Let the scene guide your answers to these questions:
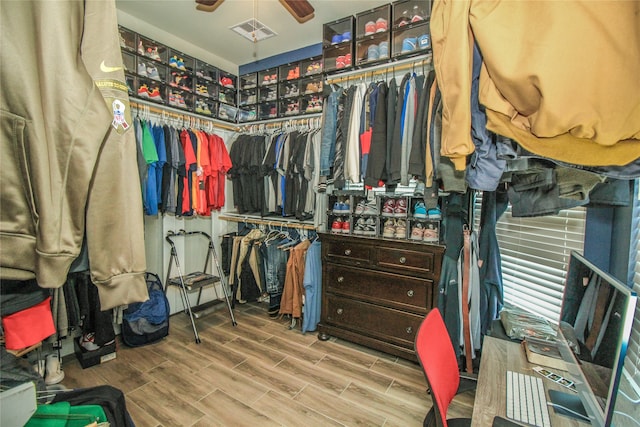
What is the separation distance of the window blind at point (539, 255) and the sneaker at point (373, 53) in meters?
1.63

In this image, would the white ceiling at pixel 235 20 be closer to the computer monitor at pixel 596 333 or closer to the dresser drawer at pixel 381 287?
the dresser drawer at pixel 381 287

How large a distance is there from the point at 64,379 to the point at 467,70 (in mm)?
3064

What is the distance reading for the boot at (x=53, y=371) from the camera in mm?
2076

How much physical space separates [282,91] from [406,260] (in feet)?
8.00

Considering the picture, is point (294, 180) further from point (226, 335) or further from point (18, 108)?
point (18, 108)

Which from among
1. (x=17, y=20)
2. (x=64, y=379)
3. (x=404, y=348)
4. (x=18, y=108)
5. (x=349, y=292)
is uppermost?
(x=17, y=20)

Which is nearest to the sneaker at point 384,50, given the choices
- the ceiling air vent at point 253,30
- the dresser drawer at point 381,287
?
the ceiling air vent at point 253,30

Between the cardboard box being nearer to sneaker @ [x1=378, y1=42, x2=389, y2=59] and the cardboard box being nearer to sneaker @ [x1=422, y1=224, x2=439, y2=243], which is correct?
sneaker @ [x1=422, y1=224, x2=439, y2=243]

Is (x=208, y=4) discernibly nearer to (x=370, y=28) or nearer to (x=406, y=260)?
(x=370, y=28)

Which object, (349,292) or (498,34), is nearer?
(498,34)

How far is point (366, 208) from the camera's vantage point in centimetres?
262

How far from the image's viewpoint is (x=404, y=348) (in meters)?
2.30

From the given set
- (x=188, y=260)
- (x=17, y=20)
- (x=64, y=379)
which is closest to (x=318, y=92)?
(x=188, y=260)

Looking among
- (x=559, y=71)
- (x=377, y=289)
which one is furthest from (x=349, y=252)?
(x=559, y=71)
